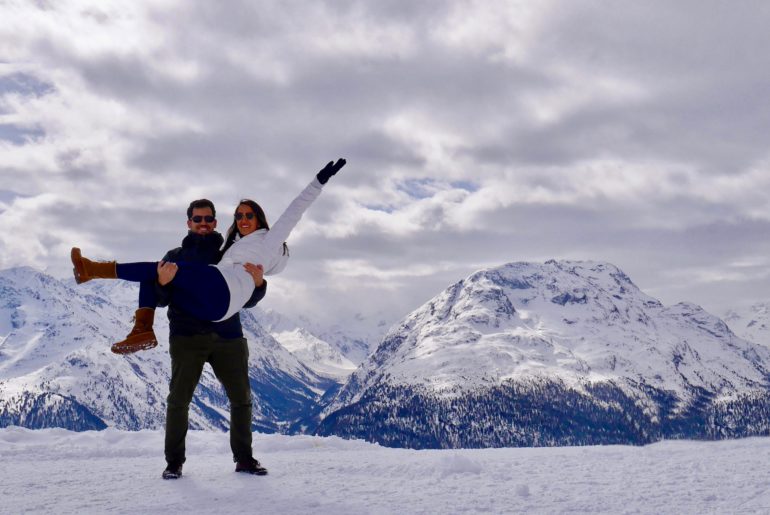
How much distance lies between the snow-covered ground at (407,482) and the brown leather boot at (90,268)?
2.09 metres

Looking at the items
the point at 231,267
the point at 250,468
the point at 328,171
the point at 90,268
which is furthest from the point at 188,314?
the point at 328,171

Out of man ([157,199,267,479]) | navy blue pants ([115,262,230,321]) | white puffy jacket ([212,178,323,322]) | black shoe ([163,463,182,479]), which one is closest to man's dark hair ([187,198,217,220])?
man ([157,199,267,479])

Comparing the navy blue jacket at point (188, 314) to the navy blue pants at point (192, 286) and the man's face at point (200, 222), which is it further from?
the navy blue pants at point (192, 286)

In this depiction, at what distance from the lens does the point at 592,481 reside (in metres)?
6.38

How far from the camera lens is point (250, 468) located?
7238 mm

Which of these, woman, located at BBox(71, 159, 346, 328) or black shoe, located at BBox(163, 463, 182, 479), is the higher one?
woman, located at BBox(71, 159, 346, 328)

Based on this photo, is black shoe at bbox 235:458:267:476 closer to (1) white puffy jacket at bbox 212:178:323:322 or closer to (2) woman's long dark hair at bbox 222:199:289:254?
(1) white puffy jacket at bbox 212:178:323:322

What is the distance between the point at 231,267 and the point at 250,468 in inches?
89.0

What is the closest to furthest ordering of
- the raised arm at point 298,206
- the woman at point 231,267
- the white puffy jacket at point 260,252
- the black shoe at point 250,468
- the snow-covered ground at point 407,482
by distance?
the snow-covered ground at point 407,482 < the woman at point 231,267 < the white puffy jacket at point 260,252 < the black shoe at point 250,468 < the raised arm at point 298,206

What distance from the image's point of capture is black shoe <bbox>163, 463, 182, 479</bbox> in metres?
6.98

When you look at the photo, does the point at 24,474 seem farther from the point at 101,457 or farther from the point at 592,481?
the point at 592,481

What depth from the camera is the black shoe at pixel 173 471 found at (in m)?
6.98

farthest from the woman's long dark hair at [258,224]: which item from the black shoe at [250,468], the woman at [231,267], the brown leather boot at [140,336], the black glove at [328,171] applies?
the black shoe at [250,468]

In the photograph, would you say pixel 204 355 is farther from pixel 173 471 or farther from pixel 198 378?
pixel 173 471
